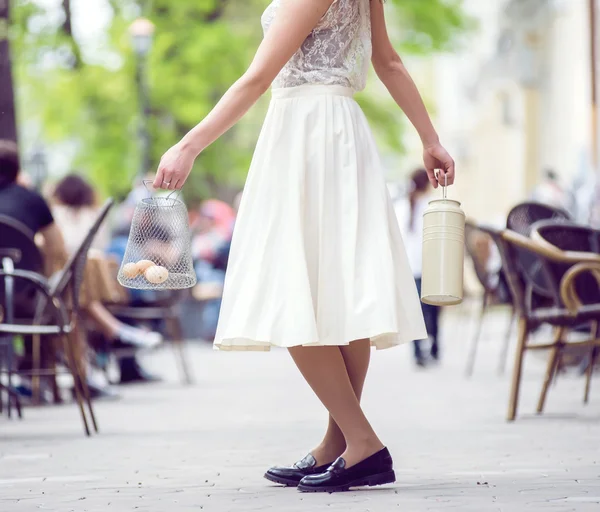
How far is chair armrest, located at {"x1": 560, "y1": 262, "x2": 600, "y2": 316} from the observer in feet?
23.0

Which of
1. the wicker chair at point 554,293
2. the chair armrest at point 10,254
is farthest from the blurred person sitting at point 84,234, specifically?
the wicker chair at point 554,293

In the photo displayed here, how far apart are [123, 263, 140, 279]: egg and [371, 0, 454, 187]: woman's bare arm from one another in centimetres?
114

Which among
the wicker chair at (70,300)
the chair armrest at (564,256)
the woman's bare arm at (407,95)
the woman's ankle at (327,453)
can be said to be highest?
the woman's bare arm at (407,95)

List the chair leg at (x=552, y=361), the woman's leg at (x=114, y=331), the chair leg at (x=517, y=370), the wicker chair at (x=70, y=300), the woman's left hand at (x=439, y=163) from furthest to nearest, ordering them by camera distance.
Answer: the woman's leg at (x=114, y=331) < the chair leg at (x=552, y=361) < the chair leg at (x=517, y=370) < the wicker chair at (x=70, y=300) < the woman's left hand at (x=439, y=163)

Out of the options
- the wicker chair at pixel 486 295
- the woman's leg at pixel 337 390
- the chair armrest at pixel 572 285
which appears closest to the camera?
the woman's leg at pixel 337 390

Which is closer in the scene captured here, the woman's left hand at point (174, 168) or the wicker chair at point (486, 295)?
the woman's left hand at point (174, 168)

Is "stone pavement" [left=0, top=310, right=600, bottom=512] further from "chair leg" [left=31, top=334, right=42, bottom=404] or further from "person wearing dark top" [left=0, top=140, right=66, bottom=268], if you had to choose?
"person wearing dark top" [left=0, top=140, right=66, bottom=268]

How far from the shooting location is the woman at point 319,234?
14.8 feet

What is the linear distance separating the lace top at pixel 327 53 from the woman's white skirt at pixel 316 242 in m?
0.04

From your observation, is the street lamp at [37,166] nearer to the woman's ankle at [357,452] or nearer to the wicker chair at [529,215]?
the wicker chair at [529,215]

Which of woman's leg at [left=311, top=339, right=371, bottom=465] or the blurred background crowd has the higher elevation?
the blurred background crowd

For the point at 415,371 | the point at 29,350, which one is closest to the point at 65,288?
the point at 29,350

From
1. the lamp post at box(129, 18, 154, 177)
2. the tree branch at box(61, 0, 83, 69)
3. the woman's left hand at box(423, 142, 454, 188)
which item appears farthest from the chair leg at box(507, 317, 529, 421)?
the lamp post at box(129, 18, 154, 177)

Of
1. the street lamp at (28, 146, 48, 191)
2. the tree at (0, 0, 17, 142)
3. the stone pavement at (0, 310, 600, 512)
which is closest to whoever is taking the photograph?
the stone pavement at (0, 310, 600, 512)
